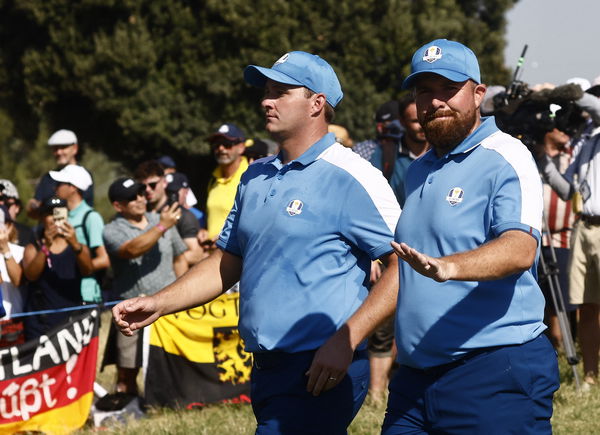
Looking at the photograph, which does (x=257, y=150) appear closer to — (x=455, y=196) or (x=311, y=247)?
(x=311, y=247)

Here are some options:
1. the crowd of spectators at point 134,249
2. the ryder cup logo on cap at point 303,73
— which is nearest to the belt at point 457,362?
Result: the ryder cup logo on cap at point 303,73

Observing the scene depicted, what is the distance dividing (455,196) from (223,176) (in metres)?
6.14

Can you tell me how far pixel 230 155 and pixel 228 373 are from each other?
235cm

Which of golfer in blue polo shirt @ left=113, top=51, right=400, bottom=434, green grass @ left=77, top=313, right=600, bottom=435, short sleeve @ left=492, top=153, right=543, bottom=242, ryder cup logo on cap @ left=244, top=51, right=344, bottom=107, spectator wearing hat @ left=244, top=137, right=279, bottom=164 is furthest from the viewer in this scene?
spectator wearing hat @ left=244, top=137, right=279, bottom=164

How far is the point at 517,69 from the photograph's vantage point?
7809 mm

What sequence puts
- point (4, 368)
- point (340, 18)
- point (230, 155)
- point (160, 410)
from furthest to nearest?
point (340, 18)
point (230, 155)
point (160, 410)
point (4, 368)

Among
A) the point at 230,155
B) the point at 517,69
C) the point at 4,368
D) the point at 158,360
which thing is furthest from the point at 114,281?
the point at 517,69

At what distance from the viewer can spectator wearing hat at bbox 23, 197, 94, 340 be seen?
7945 millimetres

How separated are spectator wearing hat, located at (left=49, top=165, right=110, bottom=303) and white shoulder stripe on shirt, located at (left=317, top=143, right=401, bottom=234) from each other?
4.55 metres

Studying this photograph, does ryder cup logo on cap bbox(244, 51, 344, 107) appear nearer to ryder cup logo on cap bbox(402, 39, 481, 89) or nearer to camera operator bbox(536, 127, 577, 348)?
ryder cup logo on cap bbox(402, 39, 481, 89)

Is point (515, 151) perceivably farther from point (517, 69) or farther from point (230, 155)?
point (230, 155)

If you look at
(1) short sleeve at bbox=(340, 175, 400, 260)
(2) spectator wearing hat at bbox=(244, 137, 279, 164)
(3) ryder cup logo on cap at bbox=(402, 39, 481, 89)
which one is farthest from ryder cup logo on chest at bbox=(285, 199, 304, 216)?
(2) spectator wearing hat at bbox=(244, 137, 279, 164)

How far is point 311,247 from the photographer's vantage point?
3.93 metres

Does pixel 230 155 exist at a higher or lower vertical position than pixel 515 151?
lower
